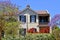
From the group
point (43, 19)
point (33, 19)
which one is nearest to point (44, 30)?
point (43, 19)

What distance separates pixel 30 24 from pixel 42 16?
8.57 ft

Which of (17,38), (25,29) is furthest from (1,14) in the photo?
(25,29)

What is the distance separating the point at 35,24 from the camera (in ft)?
150

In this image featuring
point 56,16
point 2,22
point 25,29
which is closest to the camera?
point 2,22

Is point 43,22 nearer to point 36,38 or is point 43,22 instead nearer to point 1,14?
point 36,38

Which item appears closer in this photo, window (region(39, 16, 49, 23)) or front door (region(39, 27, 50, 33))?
front door (region(39, 27, 50, 33))

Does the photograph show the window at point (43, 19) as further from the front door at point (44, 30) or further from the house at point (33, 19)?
the front door at point (44, 30)

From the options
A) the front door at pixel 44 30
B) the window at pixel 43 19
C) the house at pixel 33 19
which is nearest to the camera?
the front door at pixel 44 30

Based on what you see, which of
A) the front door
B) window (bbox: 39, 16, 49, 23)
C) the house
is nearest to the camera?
the front door

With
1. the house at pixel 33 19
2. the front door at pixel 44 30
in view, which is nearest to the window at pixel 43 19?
the house at pixel 33 19

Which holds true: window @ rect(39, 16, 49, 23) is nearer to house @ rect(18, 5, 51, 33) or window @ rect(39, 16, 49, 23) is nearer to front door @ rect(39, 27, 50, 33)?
house @ rect(18, 5, 51, 33)

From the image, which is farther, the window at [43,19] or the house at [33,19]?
the window at [43,19]

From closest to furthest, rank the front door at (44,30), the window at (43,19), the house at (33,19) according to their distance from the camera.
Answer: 1. the front door at (44,30)
2. the house at (33,19)
3. the window at (43,19)

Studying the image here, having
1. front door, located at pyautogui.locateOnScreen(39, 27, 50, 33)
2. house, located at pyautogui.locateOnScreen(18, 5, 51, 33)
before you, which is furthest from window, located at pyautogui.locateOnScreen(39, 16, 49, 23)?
front door, located at pyautogui.locateOnScreen(39, 27, 50, 33)
